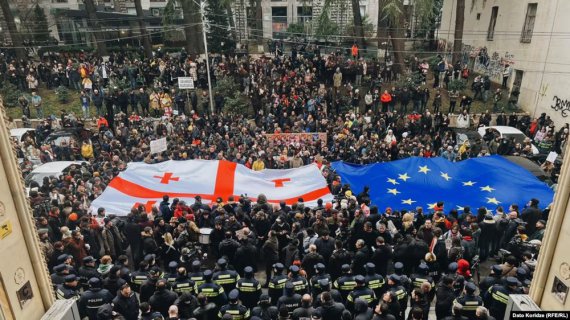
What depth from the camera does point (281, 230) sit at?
870 centimetres

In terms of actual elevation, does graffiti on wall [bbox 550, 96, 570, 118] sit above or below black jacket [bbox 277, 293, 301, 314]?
below

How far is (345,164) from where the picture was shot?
12.8m

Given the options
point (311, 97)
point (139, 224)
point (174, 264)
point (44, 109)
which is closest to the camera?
point (174, 264)

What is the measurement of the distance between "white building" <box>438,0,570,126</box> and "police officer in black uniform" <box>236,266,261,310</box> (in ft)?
53.9

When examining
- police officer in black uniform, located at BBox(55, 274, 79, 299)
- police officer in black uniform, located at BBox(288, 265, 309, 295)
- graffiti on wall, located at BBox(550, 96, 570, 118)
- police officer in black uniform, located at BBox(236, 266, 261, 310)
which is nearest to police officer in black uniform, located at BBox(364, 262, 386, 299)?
police officer in black uniform, located at BBox(288, 265, 309, 295)

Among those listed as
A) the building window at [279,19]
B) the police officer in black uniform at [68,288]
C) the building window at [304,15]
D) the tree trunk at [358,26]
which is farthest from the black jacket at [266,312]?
the building window at [279,19]

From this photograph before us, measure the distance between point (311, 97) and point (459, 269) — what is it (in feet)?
40.7

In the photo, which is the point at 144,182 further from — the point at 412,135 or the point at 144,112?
the point at 412,135

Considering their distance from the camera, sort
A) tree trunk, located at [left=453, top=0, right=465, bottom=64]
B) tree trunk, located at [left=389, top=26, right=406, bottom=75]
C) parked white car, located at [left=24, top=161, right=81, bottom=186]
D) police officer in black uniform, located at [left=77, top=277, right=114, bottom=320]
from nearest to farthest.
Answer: police officer in black uniform, located at [left=77, top=277, right=114, bottom=320] < parked white car, located at [left=24, top=161, right=81, bottom=186] < tree trunk, located at [left=389, top=26, right=406, bottom=75] < tree trunk, located at [left=453, top=0, right=465, bottom=64]

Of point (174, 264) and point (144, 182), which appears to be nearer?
point (174, 264)

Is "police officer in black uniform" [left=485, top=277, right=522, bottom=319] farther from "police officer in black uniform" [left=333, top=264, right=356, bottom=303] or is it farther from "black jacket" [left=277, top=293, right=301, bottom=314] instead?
"black jacket" [left=277, top=293, right=301, bottom=314]

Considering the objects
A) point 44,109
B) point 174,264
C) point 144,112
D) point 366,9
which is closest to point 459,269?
point 174,264

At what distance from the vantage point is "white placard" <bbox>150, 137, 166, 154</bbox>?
1338 cm

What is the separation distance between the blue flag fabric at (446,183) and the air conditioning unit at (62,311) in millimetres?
7251
